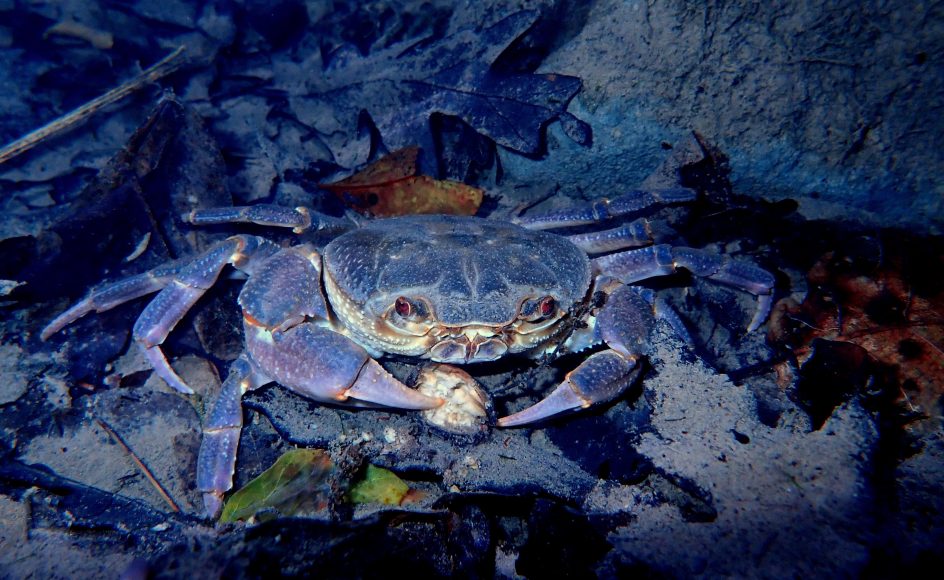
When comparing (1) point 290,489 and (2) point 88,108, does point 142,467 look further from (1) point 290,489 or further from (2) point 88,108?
(2) point 88,108

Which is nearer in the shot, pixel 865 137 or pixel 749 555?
pixel 749 555

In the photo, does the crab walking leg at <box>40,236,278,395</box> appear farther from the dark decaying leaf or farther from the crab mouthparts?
the dark decaying leaf

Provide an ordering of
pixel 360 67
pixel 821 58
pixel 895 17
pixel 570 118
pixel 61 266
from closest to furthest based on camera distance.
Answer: pixel 895 17, pixel 821 58, pixel 61 266, pixel 570 118, pixel 360 67

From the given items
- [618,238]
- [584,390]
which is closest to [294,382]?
[584,390]

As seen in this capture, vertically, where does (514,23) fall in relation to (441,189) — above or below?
above

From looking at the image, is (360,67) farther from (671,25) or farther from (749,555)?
(749,555)

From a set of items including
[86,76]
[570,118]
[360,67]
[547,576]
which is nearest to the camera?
[547,576]

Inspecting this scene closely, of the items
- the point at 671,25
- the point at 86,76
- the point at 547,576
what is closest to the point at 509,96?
the point at 671,25

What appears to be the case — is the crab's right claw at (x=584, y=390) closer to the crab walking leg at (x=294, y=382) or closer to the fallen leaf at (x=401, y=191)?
the crab walking leg at (x=294, y=382)
